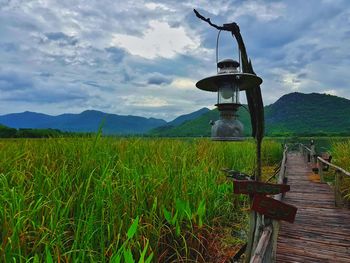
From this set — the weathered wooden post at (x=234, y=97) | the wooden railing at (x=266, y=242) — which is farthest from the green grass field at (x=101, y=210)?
the weathered wooden post at (x=234, y=97)

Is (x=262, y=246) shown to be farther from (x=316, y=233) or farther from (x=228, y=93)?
(x=316, y=233)

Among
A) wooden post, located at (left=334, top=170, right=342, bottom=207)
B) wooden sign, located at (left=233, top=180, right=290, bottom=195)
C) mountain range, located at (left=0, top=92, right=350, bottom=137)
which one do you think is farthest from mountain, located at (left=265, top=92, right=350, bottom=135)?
wooden sign, located at (left=233, top=180, right=290, bottom=195)

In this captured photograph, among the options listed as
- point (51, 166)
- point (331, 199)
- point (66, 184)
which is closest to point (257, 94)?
point (66, 184)

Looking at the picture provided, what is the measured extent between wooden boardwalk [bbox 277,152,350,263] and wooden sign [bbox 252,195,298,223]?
200cm

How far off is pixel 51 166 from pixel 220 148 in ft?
20.4

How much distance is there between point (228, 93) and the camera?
10.6 ft

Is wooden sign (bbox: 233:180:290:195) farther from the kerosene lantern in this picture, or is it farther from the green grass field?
the green grass field

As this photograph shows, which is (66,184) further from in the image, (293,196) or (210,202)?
(293,196)

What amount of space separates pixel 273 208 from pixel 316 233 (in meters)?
3.43

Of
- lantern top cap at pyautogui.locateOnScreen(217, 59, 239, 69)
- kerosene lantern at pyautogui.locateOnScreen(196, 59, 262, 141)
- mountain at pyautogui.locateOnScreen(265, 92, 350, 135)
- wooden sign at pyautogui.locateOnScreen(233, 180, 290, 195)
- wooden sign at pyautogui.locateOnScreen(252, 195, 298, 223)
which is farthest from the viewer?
mountain at pyautogui.locateOnScreen(265, 92, 350, 135)

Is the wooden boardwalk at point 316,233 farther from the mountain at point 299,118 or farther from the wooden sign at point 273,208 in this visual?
the mountain at point 299,118

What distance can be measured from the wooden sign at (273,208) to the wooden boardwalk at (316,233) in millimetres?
2000

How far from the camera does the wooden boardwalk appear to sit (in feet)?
14.0

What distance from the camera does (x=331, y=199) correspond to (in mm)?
7859
